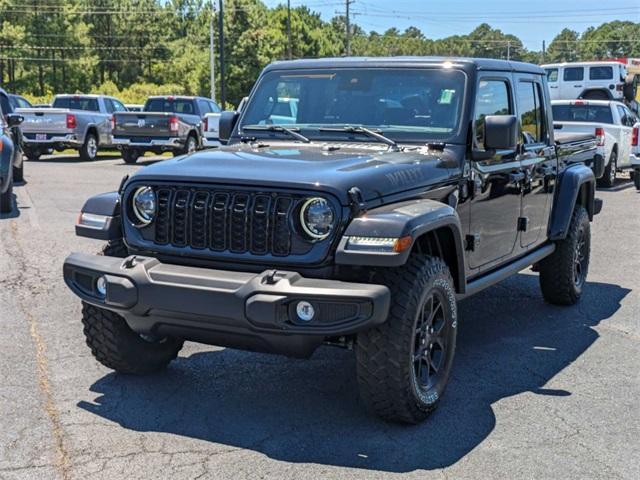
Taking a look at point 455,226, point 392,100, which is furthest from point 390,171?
point 392,100

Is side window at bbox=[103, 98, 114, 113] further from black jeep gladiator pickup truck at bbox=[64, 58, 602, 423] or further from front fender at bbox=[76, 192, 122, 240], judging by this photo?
front fender at bbox=[76, 192, 122, 240]

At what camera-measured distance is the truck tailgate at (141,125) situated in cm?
2128

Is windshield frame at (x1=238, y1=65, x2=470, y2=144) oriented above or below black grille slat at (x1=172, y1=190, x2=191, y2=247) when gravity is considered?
above

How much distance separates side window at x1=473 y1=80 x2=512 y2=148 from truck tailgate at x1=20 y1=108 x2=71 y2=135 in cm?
1719

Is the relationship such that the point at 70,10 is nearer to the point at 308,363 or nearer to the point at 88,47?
the point at 88,47

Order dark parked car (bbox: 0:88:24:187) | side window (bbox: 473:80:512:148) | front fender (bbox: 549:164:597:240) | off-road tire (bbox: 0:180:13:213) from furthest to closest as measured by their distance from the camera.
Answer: dark parked car (bbox: 0:88:24:187), off-road tire (bbox: 0:180:13:213), front fender (bbox: 549:164:597:240), side window (bbox: 473:80:512:148)

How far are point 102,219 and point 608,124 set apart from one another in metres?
14.7

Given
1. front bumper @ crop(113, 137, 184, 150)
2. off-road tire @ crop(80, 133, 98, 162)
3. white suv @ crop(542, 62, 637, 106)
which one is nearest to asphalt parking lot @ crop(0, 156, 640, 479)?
front bumper @ crop(113, 137, 184, 150)

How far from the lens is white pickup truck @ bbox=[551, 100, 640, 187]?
17.3 m

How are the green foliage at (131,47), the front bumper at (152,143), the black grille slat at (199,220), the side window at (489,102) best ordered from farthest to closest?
the green foliage at (131,47), the front bumper at (152,143), the side window at (489,102), the black grille slat at (199,220)

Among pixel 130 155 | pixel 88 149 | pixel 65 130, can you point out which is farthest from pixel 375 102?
pixel 88 149

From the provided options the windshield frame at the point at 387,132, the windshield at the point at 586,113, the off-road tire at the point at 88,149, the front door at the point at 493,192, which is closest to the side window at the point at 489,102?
the front door at the point at 493,192

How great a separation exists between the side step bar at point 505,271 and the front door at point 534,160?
0.09 meters

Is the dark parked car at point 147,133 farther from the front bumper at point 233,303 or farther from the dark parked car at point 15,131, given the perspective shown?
the front bumper at point 233,303
